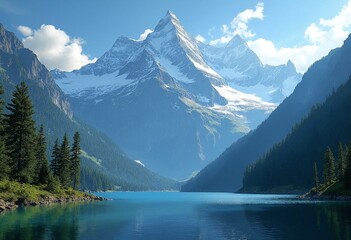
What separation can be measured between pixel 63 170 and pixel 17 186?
1530 inches

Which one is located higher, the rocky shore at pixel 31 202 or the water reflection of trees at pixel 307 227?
the rocky shore at pixel 31 202

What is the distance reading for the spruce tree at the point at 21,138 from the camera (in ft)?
302

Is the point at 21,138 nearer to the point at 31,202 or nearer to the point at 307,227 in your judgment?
the point at 31,202

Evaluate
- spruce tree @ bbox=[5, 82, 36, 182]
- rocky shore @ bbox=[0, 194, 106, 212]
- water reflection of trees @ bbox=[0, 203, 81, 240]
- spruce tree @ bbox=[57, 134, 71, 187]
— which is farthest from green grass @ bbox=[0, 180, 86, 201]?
water reflection of trees @ bbox=[0, 203, 81, 240]

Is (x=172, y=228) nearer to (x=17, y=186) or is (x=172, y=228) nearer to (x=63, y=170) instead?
(x=17, y=186)

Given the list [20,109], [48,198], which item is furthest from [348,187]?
[20,109]

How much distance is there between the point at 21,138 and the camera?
92.9 m

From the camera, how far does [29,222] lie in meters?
55.2

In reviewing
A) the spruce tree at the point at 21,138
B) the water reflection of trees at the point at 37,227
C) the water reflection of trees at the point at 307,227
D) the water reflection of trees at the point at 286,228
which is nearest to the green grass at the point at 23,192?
the spruce tree at the point at 21,138

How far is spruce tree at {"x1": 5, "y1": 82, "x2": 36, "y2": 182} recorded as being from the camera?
302 ft

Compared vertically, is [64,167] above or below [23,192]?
above

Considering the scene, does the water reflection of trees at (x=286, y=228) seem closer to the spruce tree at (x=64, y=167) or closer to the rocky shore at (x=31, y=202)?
the rocky shore at (x=31, y=202)

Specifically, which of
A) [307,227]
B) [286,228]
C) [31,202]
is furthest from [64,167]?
[307,227]

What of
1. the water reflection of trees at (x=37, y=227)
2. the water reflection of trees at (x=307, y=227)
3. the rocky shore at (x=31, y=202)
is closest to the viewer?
the water reflection of trees at (x=37, y=227)
